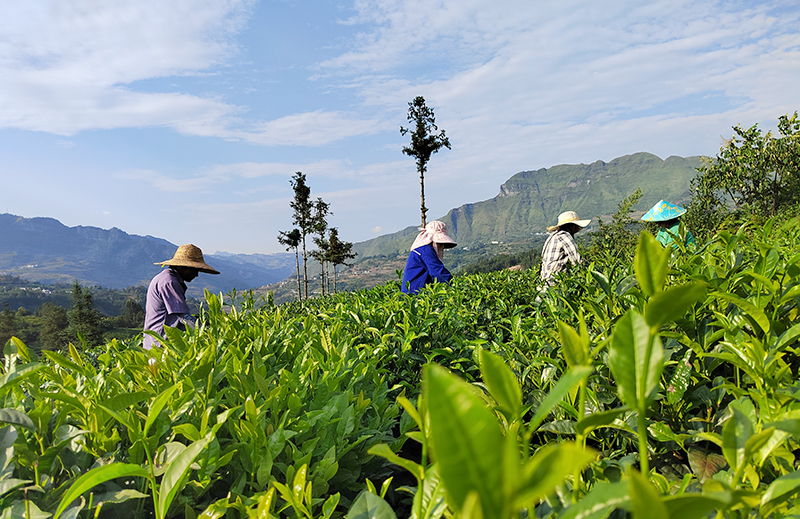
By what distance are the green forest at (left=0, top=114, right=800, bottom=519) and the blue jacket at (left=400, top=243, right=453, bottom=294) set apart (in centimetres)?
327

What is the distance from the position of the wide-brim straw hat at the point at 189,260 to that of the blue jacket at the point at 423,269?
2.63 meters

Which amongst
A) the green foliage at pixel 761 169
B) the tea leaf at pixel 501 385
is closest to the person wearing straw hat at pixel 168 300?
the tea leaf at pixel 501 385

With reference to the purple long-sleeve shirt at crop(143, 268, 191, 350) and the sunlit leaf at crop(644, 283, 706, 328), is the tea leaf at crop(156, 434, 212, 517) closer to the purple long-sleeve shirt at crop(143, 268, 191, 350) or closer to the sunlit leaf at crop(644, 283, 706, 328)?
the sunlit leaf at crop(644, 283, 706, 328)

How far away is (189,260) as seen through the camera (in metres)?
5.62

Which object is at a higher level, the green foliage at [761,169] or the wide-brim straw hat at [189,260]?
the green foliage at [761,169]

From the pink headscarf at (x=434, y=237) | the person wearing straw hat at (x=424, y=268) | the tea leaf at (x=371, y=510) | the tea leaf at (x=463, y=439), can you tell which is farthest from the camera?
the pink headscarf at (x=434, y=237)

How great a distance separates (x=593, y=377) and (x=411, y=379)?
58.4 inches

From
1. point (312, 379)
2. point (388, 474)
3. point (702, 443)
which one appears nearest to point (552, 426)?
point (702, 443)

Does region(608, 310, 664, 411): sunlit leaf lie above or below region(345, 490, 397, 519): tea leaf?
above

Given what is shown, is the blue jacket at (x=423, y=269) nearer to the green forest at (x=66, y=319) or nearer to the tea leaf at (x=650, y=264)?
the tea leaf at (x=650, y=264)

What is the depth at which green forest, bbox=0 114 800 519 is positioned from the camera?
1.46ft

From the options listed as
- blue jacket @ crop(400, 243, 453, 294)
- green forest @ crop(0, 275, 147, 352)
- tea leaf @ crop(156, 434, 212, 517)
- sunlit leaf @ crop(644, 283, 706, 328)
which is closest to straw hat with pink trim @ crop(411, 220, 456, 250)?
blue jacket @ crop(400, 243, 453, 294)

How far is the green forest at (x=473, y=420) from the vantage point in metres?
0.44

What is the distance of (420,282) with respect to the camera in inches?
242
